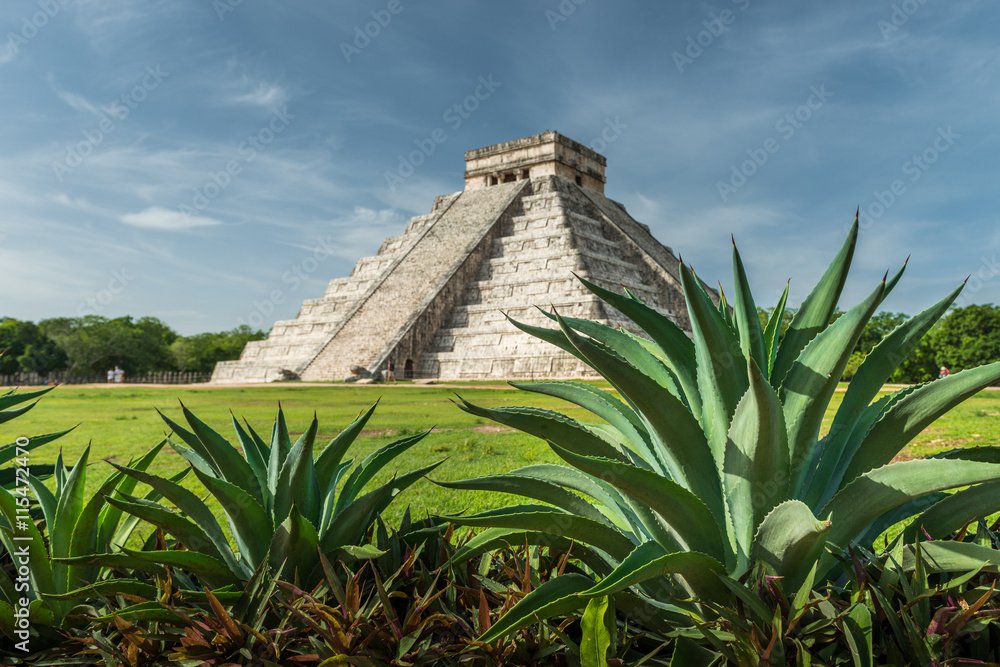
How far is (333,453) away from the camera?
6.06ft

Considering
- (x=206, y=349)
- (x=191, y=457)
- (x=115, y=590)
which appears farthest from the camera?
(x=206, y=349)

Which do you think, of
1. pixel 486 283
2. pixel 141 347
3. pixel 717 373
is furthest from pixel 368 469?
pixel 141 347

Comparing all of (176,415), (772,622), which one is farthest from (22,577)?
(176,415)

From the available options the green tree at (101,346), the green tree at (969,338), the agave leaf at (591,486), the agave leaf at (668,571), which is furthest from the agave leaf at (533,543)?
the green tree at (101,346)

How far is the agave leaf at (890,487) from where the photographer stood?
3.68 feet

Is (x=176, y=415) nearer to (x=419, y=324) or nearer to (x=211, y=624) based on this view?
(x=211, y=624)

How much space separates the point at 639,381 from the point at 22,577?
1.73 m

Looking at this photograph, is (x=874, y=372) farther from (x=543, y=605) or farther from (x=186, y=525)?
(x=186, y=525)

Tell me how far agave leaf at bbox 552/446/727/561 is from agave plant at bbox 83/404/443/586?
62 centimetres

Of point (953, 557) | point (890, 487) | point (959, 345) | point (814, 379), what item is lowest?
point (953, 557)

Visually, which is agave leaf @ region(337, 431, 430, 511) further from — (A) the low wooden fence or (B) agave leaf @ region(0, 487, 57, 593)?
(A) the low wooden fence

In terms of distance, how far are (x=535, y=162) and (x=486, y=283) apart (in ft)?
35.8

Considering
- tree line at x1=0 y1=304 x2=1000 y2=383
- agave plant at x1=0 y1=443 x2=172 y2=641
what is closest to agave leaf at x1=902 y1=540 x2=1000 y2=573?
agave plant at x1=0 y1=443 x2=172 y2=641

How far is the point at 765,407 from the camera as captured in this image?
115 cm
